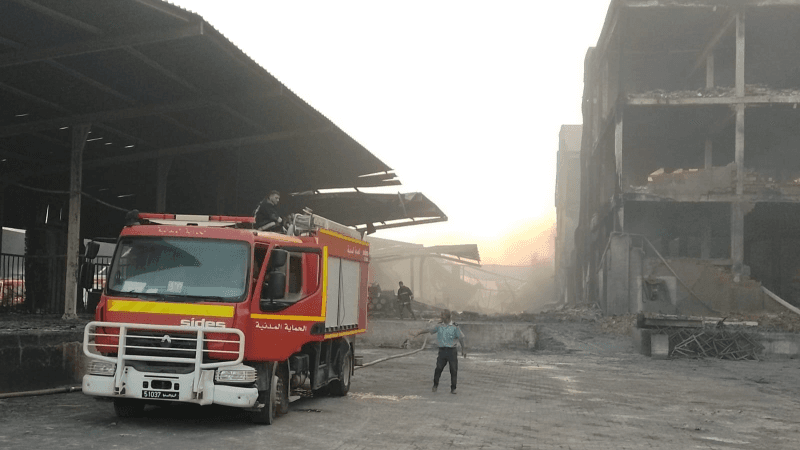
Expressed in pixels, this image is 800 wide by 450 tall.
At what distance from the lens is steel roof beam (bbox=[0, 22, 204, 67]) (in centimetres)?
1462

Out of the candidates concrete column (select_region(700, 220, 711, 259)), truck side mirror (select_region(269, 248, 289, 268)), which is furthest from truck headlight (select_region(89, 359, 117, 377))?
concrete column (select_region(700, 220, 711, 259))

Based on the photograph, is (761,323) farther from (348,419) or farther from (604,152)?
(348,419)

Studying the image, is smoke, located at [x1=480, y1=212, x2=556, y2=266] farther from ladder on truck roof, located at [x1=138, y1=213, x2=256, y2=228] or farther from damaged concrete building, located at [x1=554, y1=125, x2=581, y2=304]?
ladder on truck roof, located at [x1=138, y1=213, x2=256, y2=228]

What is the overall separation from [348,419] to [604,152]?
36767mm

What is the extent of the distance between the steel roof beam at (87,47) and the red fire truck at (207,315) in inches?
168

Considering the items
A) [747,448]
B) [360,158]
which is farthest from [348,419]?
[360,158]

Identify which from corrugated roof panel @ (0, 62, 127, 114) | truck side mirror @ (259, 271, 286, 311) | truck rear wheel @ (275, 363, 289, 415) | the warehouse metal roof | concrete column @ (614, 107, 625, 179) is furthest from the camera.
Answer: concrete column @ (614, 107, 625, 179)

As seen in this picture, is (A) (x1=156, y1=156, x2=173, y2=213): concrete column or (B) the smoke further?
(B) the smoke

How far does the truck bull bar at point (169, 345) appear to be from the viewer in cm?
1010

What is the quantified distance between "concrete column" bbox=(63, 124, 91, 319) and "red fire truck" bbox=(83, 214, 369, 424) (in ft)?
23.5

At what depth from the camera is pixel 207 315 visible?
10320 mm

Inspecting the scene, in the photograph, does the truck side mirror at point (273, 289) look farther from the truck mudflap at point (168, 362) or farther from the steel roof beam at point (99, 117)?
the steel roof beam at point (99, 117)

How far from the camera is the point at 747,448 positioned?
395 inches

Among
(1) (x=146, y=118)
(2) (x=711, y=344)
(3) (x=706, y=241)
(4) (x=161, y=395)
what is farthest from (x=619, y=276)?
(4) (x=161, y=395)
